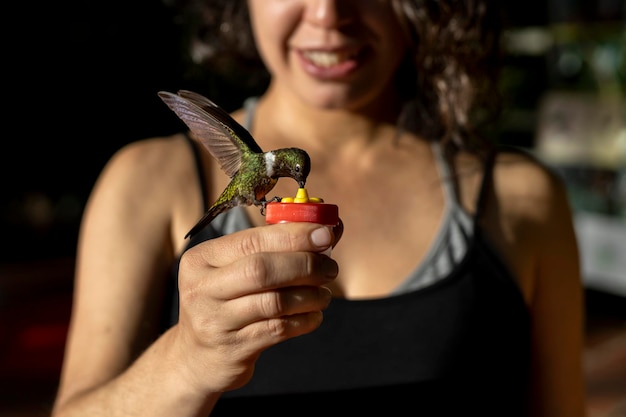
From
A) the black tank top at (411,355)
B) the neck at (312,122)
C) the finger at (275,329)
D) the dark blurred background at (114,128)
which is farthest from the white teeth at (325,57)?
the dark blurred background at (114,128)

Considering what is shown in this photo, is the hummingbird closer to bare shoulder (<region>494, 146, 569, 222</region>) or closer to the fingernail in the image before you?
the fingernail

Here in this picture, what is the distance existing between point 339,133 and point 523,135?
13.6ft

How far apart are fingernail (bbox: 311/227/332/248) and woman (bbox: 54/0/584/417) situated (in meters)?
0.38

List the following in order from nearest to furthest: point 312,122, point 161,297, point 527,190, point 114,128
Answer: point 161,297
point 312,122
point 527,190
point 114,128

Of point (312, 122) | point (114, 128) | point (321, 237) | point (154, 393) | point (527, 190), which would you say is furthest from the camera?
point (114, 128)

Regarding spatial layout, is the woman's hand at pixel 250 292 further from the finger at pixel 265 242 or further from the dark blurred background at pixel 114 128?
the dark blurred background at pixel 114 128

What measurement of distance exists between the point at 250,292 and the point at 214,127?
0.19m

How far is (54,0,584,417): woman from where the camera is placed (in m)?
1.41

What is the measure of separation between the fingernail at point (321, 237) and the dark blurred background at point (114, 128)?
335cm

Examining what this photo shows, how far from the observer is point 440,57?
166 centimetres

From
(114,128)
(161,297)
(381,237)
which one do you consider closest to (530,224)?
(381,237)

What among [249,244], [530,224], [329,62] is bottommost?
[530,224]

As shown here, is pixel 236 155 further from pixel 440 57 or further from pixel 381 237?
pixel 440 57

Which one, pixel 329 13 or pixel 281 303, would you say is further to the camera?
pixel 329 13
